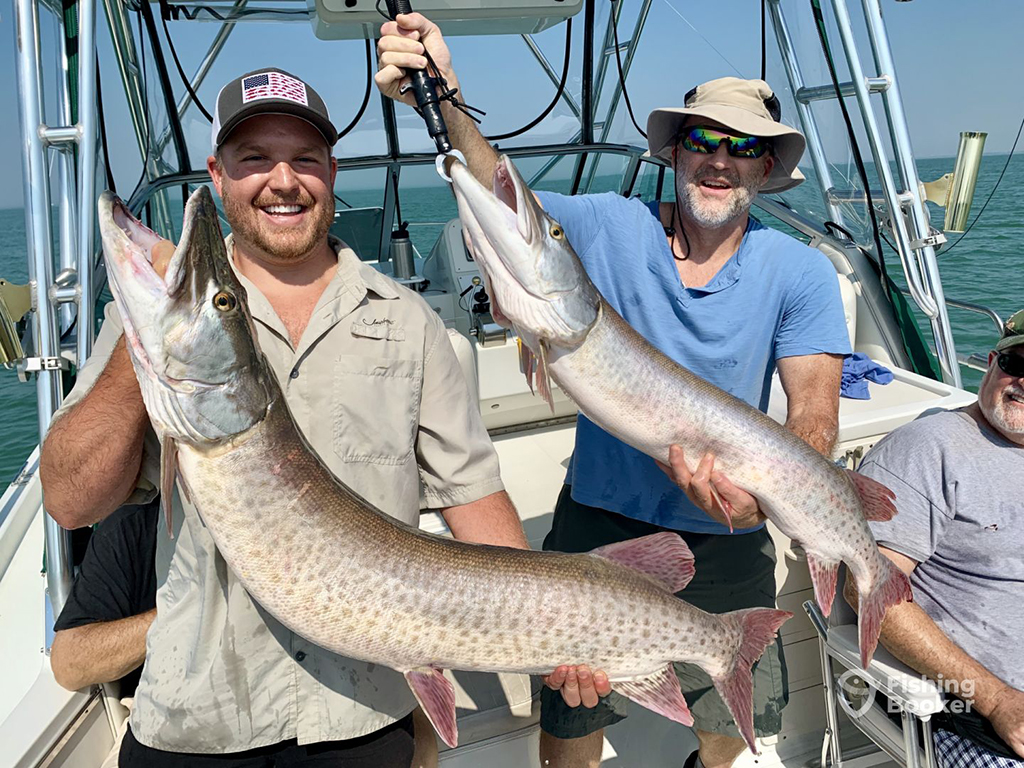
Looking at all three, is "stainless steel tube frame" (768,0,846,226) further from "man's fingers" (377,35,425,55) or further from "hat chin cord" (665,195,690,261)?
"man's fingers" (377,35,425,55)

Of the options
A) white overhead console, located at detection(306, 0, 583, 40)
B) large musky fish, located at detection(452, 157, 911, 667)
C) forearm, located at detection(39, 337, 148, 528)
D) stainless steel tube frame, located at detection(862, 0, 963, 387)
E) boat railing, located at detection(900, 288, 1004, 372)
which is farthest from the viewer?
stainless steel tube frame, located at detection(862, 0, 963, 387)

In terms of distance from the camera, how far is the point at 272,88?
1.93 m

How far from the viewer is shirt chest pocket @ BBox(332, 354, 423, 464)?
6.36ft

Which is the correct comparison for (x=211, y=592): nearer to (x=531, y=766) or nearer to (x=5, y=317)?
(x=5, y=317)

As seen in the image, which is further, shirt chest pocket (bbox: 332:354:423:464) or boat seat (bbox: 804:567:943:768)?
boat seat (bbox: 804:567:943:768)

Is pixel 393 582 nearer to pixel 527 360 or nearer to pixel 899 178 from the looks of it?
pixel 527 360

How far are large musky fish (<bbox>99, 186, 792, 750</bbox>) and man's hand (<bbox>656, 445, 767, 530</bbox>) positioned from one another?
360mm

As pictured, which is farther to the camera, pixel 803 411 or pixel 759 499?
pixel 803 411

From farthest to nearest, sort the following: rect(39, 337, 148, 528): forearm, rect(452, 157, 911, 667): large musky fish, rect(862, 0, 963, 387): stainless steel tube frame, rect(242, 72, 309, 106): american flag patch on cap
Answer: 1. rect(862, 0, 963, 387): stainless steel tube frame
2. rect(452, 157, 911, 667): large musky fish
3. rect(242, 72, 309, 106): american flag patch on cap
4. rect(39, 337, 148, 528): forearm

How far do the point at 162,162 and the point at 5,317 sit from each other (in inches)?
140

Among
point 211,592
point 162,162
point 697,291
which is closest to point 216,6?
point 162,162

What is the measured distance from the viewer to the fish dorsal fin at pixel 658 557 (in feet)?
6.56

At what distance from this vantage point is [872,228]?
478 cm

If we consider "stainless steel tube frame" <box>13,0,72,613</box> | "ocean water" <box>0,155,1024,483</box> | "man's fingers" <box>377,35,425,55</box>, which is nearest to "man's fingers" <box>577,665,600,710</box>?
"man's fingers" <box>377,35,425,55</box>
